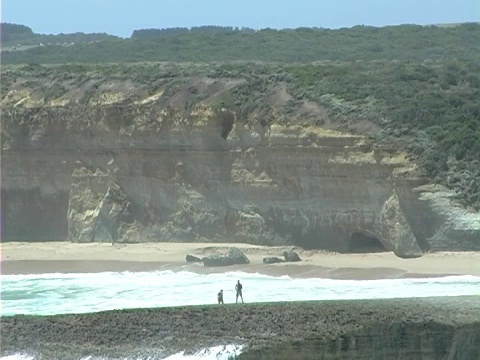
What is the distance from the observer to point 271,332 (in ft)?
62.3

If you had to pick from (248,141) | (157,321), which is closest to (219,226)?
(248,141)

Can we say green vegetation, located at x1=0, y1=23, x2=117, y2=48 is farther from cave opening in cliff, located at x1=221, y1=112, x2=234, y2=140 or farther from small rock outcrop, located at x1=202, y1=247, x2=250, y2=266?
small rock outcrop, located at x1=202, y1=247, x2=250, y2=266

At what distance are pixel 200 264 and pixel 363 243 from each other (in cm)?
444

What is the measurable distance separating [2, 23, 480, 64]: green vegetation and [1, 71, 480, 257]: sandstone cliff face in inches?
868

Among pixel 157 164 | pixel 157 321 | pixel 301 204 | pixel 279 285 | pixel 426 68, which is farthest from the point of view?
pixel 426 68

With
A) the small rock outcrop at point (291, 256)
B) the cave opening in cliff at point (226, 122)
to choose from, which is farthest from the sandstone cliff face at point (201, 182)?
the small rock outcrop at point (291, 256)

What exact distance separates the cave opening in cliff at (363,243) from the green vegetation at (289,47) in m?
26.3

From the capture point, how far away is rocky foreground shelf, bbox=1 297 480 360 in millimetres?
18594

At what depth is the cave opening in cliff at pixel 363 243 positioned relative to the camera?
3725 cm

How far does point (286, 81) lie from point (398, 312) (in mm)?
24215

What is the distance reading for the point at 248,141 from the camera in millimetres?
40062

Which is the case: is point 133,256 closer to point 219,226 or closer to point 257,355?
point 219,226

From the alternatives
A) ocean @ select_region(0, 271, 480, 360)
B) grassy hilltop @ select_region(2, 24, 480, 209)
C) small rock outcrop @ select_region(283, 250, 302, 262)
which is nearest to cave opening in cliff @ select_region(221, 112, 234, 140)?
grassy hilltop @ select_region(2, 24, 480, 209)

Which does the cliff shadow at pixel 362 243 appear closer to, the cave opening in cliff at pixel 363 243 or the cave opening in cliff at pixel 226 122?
the cave opening in cliff at pixel 363 243
